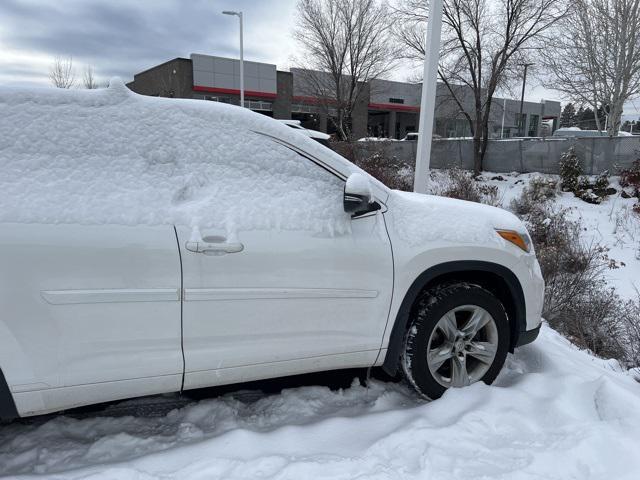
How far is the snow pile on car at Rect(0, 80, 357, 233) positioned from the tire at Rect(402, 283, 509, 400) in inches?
31.4

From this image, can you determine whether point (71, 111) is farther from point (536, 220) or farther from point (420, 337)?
point (536, 220)

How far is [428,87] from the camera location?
6.64 metres

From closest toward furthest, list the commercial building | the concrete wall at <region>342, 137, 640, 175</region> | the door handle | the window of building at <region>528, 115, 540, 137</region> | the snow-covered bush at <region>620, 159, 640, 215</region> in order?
the door handle, the snow-covered bush at <region>620, 159, 640, 215</region>, the concrete wall at <region>342, 137, 640, 175</region>, the commercial building, the window of building at <region>528, 115, 540, 137</region>

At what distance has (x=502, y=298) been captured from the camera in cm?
320

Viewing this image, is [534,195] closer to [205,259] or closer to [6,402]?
[205,259]

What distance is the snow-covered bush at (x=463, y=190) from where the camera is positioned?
40.0 feet

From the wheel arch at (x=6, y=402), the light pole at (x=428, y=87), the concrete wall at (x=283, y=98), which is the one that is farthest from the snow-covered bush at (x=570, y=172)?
the concrete wall at (x=283, y=98)

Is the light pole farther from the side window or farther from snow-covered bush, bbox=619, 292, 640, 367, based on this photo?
the side window

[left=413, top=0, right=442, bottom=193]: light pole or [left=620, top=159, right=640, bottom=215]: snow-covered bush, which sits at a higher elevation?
[left=413, top=0, right=442, bottom=193]: light pole

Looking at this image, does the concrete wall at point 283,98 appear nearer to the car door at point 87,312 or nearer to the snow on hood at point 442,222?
the snow on hood at point 442,222

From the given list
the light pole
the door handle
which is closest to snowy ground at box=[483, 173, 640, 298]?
the light pole

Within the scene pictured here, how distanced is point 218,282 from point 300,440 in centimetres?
95

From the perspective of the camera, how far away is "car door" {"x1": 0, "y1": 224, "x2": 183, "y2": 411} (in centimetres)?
205

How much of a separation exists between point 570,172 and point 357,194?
13.2 m
